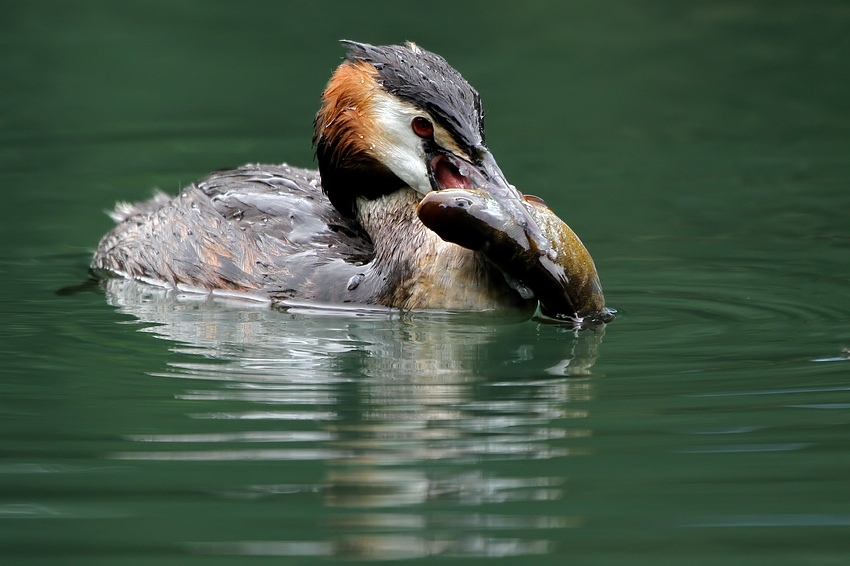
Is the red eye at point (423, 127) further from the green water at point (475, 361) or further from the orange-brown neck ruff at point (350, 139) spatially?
the green water at point (475, 361)

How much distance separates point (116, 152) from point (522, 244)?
6282 mm

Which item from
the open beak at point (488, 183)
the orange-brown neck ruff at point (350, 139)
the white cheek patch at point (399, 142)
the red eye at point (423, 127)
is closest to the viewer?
the open beak at point (488, 183)

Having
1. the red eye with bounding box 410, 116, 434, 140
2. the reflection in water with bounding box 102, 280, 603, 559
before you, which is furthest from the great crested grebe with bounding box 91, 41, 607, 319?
the reflection in water with bounding box 102, 280, 603, 559

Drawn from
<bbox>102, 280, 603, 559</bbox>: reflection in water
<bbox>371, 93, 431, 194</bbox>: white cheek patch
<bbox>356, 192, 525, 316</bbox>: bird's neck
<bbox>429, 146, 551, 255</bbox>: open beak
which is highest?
<bbox>371, 93, 431, 194</bbox>: white cheek patch

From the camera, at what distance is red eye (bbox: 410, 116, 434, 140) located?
7168 millimetres

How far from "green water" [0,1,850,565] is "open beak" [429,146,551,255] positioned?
0.53 metres

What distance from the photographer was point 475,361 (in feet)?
20.8

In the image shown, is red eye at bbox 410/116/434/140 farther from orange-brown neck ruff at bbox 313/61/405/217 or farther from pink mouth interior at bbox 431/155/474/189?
orange-brown neck ruff at bbox 313/61/405/217

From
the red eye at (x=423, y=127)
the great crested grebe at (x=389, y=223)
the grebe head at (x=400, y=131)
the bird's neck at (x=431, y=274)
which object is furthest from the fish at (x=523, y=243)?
the red eye at (x=423, y=127)

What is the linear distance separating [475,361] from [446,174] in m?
1.32

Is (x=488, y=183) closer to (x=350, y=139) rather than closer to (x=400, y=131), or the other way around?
(x=400, y=131)

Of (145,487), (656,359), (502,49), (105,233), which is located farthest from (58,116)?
(145,487)

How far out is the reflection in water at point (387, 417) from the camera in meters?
4.09

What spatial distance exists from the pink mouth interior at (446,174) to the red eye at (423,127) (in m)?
0.13
